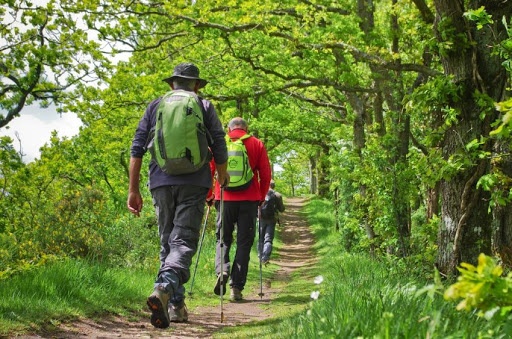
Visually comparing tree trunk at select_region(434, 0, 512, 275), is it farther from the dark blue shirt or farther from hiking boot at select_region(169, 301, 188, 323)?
hiking boot at select_region(169, 301, 188, 323)

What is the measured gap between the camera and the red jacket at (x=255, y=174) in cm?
809

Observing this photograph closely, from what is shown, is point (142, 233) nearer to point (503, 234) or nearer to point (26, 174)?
point (26, 174)

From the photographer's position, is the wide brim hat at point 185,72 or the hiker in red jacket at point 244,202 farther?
the hiker in red jacket at point 244,202

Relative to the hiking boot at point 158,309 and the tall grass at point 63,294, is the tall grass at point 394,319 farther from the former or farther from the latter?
the tall grass at point 63,294

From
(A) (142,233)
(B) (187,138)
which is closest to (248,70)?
(A) (142,233)

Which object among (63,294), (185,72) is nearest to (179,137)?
(185,72)

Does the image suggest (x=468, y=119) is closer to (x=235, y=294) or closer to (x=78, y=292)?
(x=235, y=294)

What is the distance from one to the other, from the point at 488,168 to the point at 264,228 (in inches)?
363

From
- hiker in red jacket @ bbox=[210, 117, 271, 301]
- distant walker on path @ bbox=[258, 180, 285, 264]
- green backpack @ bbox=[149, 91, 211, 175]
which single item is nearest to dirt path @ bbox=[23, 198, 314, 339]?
hiker in red jacket @ bbox=[210, 117, 271, 301]

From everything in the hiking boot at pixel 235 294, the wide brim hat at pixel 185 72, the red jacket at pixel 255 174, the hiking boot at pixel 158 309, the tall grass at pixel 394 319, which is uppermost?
the wide brim hat at pixel 185 72

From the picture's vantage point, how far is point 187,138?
526 centimetres

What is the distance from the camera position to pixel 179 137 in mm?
5246

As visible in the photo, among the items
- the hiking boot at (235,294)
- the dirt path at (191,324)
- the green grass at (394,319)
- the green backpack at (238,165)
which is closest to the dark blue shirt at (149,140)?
the dirt path at (191,324)

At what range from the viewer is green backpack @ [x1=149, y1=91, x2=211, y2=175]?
5250mm
